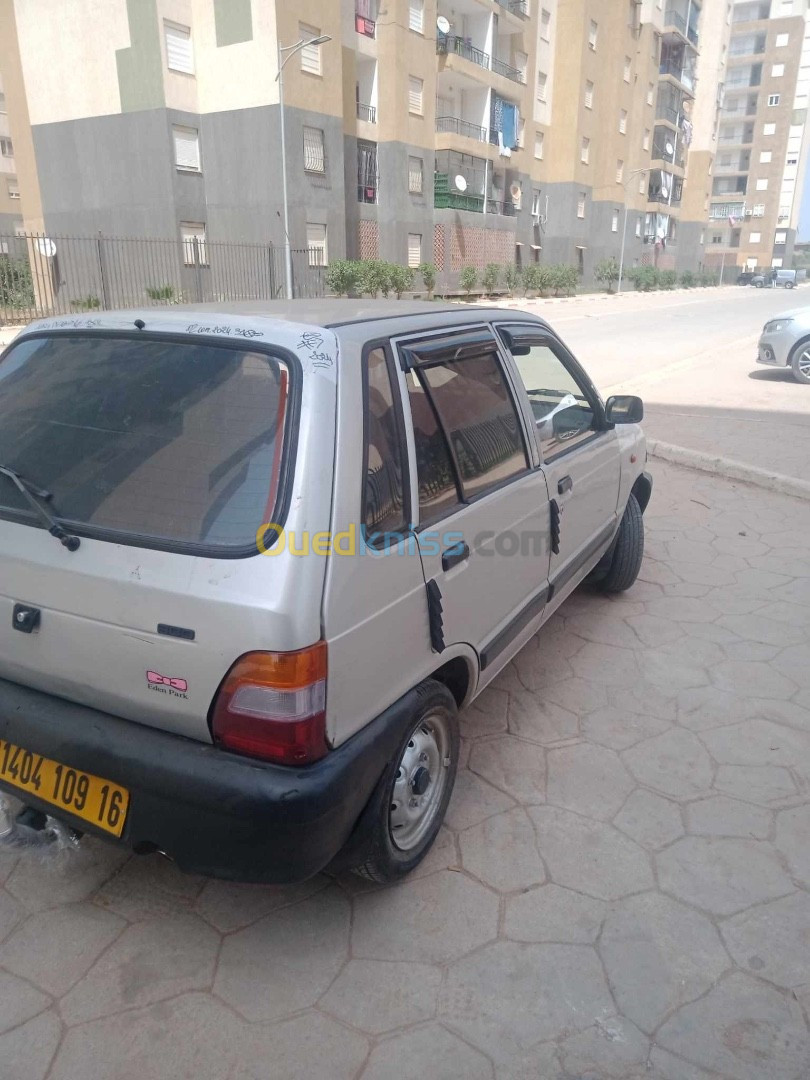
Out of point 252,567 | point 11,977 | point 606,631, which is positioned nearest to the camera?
point 252,567

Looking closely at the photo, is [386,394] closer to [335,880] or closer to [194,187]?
[335,880]

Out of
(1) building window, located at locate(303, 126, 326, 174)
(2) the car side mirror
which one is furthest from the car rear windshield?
(1) building window, located at locate(303, 126, 326, 174)

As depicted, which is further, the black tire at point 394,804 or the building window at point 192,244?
the building window at point 192,244

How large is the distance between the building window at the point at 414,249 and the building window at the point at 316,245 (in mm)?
5406

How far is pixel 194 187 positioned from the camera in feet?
89.9

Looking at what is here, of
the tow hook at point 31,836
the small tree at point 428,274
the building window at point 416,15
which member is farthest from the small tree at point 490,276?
the tow hook at point 31,836

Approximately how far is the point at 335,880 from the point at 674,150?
71.3 meters

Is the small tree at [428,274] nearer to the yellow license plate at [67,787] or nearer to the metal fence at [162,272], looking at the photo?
the metal fence at [162,272]

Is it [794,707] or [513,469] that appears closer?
[513,469]

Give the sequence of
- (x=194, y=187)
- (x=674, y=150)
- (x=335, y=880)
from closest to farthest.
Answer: (x=335, y=880) → (x=194, y=187) → (x=674, y=150)

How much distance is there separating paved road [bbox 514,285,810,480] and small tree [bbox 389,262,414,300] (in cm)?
884

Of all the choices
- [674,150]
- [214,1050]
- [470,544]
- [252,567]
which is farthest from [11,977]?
[674,150]

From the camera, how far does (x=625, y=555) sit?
449cm

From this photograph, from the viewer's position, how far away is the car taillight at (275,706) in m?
1.86
